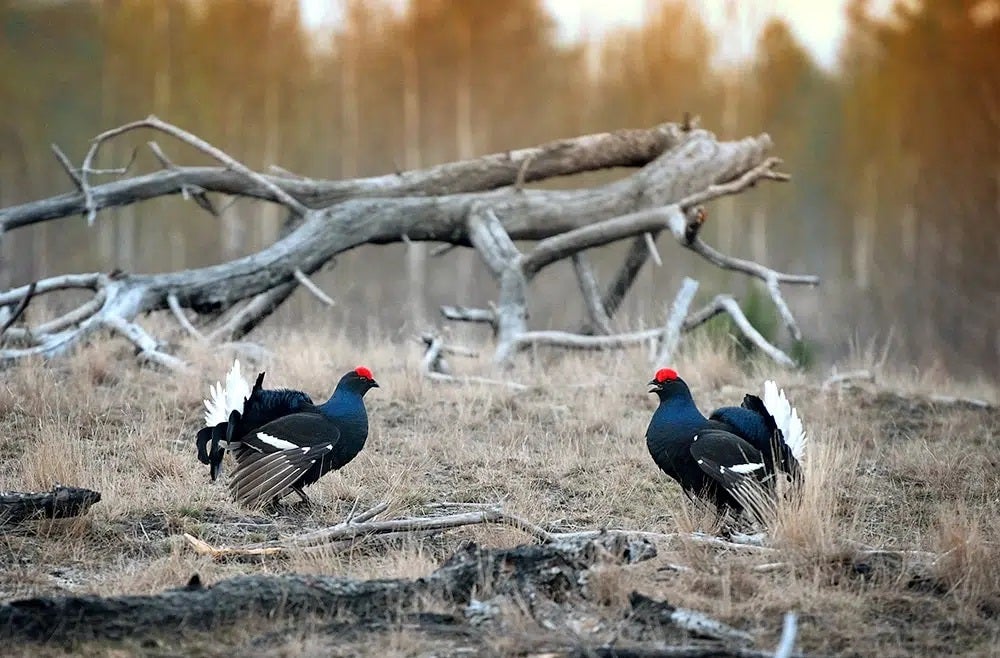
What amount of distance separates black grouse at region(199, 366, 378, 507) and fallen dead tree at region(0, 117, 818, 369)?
2865mm

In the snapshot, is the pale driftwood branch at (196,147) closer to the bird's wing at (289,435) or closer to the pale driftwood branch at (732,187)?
the pale driftwood branch at (732,187)

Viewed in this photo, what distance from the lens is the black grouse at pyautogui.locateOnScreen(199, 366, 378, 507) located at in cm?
A: 482

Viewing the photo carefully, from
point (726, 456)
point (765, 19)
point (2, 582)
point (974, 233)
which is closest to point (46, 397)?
point (2, 582)

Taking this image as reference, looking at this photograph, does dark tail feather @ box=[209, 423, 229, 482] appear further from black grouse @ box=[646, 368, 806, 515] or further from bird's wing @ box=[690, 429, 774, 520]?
bird's wing @ box=[690, 429, 774, 520]

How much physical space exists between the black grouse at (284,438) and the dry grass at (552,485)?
7.2 inches

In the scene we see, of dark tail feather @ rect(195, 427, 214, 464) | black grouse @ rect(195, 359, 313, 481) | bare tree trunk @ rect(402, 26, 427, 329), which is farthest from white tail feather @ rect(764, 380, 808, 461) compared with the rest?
bare tree trunk @ rect(402, 26, 427, 329)

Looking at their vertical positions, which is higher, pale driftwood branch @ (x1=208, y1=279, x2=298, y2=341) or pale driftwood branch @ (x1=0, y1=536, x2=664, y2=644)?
pale driftwood branch @ (x1=208, y1=279, x2=298, y2=341)

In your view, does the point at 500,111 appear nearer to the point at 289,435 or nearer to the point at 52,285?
the point at 52,285

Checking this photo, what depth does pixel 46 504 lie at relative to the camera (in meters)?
4.31

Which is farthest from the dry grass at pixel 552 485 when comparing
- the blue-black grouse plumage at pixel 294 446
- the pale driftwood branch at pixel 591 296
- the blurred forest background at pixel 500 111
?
the blurred forest background at pixel 500 111

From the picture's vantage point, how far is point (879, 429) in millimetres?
7387

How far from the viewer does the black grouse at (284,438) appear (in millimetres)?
4820

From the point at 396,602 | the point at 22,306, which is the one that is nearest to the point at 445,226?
the point at 22,306

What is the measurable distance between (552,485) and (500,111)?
23.9 m
